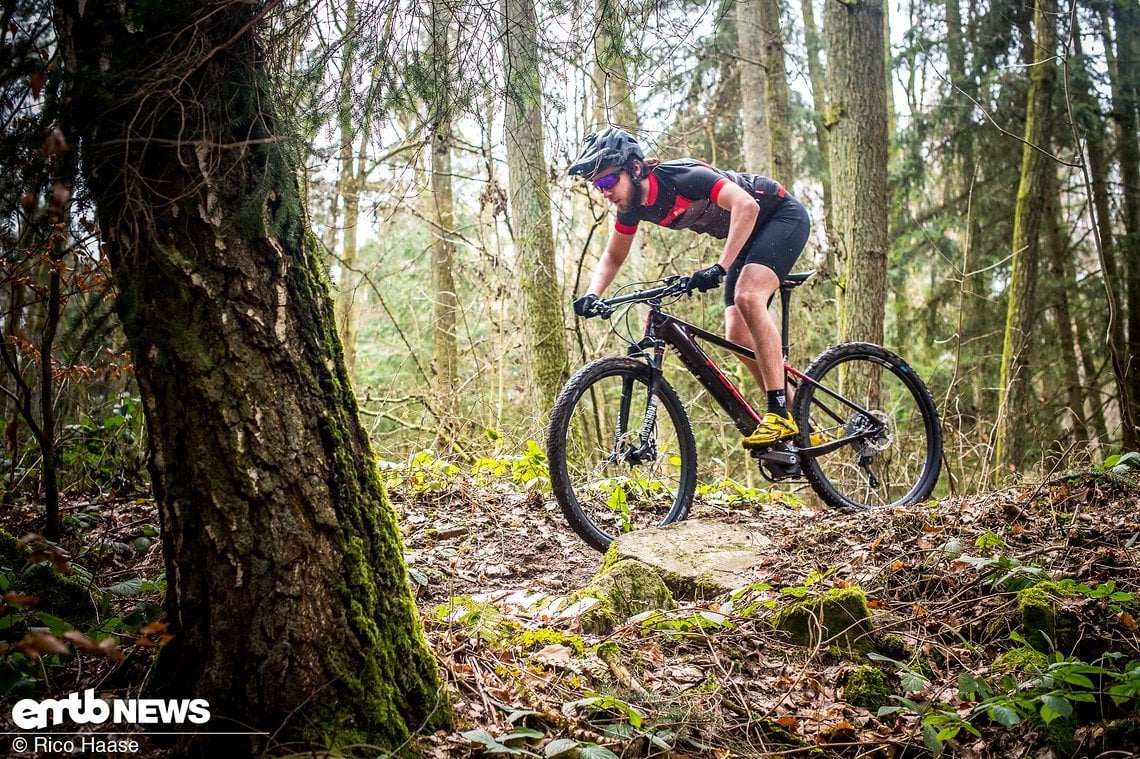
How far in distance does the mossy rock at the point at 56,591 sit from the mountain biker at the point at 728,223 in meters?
2.55

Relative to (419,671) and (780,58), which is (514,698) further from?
(780,58)

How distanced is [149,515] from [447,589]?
1.94 meters

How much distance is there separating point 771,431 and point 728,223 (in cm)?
130

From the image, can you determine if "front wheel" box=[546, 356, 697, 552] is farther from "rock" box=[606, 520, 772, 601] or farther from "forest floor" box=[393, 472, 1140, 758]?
"forest floor" box=[393, 472, 1140, 758]

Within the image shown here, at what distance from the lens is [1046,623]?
256 cm

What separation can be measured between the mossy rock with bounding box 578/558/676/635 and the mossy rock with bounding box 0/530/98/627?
1.83 m

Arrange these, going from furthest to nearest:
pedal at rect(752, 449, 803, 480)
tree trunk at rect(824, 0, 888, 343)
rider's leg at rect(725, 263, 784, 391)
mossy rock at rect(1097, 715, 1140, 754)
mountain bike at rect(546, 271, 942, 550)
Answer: tree trunk at rect(824, 0, 888, 343) → pedal at rect(752, 449, 803, 480) → rider's leg at rect(725, 263, 784, 391) → mountain bike at rect(546, 271, 942, 550) → mossy rock at rect(1097, 715, 1140, 754)

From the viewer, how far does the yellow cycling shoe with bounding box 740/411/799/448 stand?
4.47 meters

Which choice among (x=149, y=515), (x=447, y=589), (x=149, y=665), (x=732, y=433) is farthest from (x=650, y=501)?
(x=732, y=433)

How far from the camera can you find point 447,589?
3434 mm

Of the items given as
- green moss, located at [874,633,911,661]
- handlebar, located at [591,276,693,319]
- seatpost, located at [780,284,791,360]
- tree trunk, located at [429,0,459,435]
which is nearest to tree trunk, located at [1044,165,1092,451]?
seatpost, located at [780,284,791,360]

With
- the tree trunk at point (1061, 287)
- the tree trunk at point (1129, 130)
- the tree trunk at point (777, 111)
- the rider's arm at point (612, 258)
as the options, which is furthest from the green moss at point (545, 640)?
the tree trunk at point (1061, 287)

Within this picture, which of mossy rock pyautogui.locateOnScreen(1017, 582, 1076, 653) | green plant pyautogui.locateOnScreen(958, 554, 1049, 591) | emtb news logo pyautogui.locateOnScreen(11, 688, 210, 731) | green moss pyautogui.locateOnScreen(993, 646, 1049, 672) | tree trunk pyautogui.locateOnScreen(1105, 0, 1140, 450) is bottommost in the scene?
green moss pyautogui.locateOnScreen(993, 646, 1049, 672)

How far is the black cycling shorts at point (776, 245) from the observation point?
449cm
